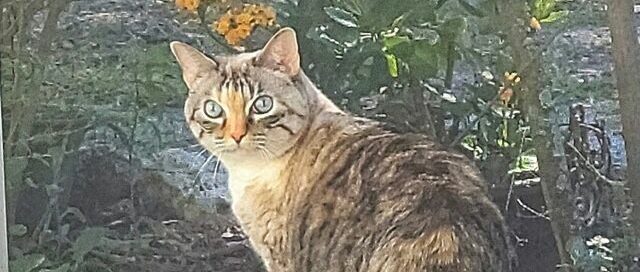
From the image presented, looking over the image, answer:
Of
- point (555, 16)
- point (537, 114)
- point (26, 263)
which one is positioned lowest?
point (26, 263)

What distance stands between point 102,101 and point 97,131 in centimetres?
3

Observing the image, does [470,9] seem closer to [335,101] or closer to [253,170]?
[335,101]

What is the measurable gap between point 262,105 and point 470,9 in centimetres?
25

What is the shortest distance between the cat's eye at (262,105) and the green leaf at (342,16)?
0.12 m

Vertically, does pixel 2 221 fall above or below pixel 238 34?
below

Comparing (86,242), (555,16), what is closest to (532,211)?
(555,16)

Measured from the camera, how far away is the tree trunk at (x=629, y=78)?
1.49 meters

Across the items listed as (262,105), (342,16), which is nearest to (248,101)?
(262,105)

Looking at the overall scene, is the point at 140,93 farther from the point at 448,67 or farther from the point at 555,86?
the point at 555,86

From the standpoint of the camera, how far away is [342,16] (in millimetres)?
1490

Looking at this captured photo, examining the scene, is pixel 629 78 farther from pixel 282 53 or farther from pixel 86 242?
pixel 86 242

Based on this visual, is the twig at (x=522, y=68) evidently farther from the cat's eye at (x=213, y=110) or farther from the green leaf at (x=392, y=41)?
the cat's eye at (x=213, y=110)

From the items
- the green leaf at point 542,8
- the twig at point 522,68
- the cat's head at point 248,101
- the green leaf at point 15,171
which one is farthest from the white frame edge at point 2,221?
the green leaf at point 542,8

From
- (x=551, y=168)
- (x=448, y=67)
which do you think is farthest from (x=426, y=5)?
(x=551, y=168)
